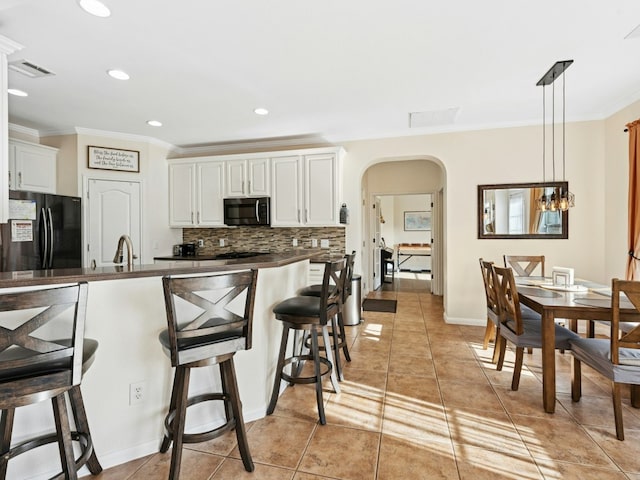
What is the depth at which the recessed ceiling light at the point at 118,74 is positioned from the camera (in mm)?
2641

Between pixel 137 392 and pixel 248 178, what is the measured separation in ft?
10.9

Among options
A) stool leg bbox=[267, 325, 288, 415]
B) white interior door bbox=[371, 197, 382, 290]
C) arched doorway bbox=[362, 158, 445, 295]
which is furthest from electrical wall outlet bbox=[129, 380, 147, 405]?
white interior door bbox=[371, 197, 382, 290]

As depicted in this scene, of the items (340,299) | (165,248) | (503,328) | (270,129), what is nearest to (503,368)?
(503,328)

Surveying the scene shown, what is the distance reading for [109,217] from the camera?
422 centimetres

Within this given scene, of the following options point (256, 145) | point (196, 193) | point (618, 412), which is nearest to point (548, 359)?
point (618, 412)

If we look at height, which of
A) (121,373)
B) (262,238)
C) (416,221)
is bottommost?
(121,373)

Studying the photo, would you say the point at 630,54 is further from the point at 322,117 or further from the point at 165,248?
the point at 165,248

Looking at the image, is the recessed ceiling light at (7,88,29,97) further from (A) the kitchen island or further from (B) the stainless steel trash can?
(B) the stainless steel trash can

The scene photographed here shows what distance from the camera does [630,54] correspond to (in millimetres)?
2430

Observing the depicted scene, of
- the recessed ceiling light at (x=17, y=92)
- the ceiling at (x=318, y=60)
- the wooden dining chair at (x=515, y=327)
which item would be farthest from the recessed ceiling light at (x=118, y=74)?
the wooden dining chair at (x=515, y=327)

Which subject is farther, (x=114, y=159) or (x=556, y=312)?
(x=114, y=159)

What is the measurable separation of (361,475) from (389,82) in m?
2.97

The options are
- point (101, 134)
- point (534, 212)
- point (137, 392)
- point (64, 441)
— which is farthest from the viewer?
point (101, 134)

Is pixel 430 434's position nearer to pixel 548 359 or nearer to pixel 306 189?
pixel 548 359
